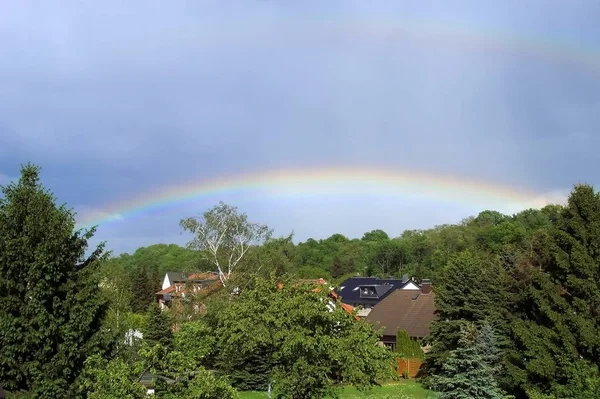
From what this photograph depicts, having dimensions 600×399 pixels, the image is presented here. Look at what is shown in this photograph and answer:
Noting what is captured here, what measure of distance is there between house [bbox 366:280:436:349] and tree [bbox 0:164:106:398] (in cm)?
3087

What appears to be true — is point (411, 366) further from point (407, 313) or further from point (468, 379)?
point (468, 379)

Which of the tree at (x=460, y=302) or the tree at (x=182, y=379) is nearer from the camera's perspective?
the tree at (x=182, y=379)

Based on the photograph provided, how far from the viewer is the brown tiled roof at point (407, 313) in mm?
44344

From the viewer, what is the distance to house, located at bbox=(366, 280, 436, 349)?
145 feet

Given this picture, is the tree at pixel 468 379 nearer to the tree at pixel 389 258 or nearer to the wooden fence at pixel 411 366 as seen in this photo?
the wooden fence at pixel 411 366

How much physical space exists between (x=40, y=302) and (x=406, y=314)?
3588 cm

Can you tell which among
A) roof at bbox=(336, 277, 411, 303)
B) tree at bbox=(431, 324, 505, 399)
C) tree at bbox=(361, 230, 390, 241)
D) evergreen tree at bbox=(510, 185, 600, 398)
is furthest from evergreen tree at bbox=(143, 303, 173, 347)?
tree at bbox=(361, 230, 390, 241)

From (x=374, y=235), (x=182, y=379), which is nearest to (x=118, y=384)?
(x=182, y=379)

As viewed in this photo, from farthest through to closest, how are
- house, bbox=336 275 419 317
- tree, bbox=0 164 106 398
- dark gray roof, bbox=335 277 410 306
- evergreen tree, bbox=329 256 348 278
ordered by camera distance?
evergreen tree, bbox=329 256 348 278 → dark gray roof, bbox=335 277 410 306 → house, bbox=336 275 419 317 → tree, bbox=0 164 106 398

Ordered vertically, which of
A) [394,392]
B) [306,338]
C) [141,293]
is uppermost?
[141,293]

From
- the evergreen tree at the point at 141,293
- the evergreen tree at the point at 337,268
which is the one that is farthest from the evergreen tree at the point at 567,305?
the evergreen tree at the point at 337,268

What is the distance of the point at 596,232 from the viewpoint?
2366 centimetres

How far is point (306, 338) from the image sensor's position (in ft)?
55.8

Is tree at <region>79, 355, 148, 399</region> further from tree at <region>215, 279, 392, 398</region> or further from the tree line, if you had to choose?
tree at <region>215, 279, 392, 398</region>
